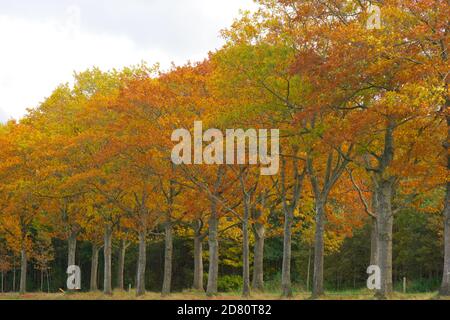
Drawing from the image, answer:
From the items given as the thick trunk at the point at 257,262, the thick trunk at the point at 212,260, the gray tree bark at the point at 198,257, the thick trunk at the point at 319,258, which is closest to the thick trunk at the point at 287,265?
the thick trunk at the point at 319,258

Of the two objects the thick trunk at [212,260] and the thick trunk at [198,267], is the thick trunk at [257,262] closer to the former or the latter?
the thick trunk at [198,267]

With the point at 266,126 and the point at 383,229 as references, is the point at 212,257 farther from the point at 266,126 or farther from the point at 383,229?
the point at 383,229

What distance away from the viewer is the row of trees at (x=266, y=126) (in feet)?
74.6

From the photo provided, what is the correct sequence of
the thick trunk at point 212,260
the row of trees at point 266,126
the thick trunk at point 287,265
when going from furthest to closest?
the thick trunk at point 212,260, the thick trunk at point 287,265, the row of trees at point 266,126

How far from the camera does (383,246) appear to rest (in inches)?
1008

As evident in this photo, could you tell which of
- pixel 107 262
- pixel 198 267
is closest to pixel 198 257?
pixel 198 267

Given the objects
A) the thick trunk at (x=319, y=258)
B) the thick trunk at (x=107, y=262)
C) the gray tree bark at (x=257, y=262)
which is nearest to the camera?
the thick trunk at (x=319, y=258)

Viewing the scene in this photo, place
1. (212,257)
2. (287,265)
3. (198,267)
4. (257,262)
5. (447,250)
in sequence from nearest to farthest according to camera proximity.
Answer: (447,250) < (287,265) < (212,257) < (257,262) < (198,267)

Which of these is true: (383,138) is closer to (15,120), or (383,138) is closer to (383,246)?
(383,246)

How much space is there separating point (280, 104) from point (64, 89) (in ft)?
85.6

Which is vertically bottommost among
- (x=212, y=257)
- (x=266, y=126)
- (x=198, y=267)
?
(x=198, y=267)

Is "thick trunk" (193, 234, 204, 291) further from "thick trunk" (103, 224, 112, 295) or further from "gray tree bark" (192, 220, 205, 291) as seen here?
"thick trunk" (103, 224, 112, 295)

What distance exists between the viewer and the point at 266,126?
92.2 feet

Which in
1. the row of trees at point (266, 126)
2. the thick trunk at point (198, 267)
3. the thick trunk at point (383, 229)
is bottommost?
the thick trunk at point (198, 267)
